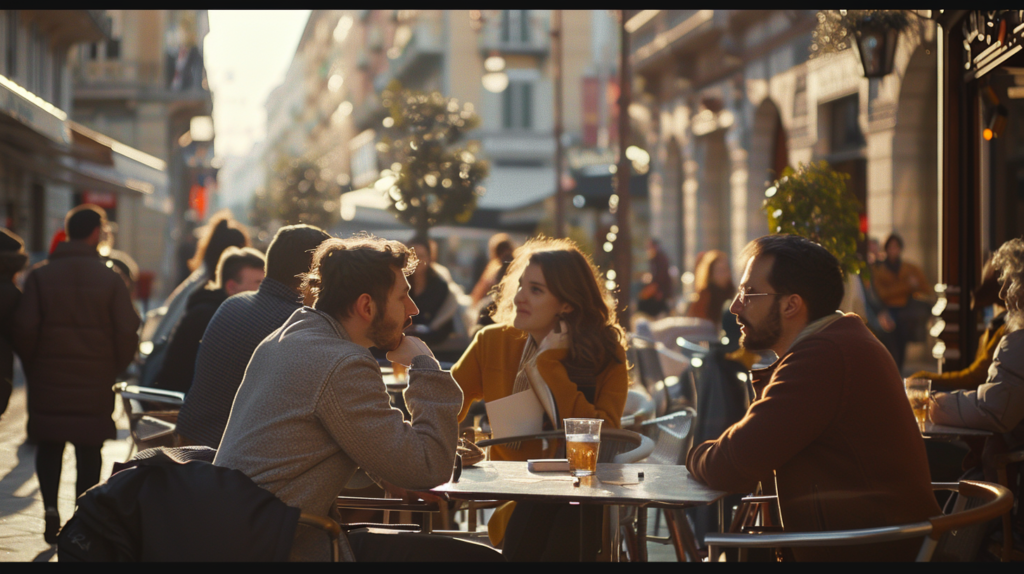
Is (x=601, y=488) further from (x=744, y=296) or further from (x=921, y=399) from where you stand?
(x=921, y=399)

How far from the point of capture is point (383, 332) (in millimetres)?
2785

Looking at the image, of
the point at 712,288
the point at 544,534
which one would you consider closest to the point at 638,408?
the point at 544,534

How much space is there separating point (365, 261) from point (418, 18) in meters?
41.1

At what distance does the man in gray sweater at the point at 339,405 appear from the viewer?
2.59m

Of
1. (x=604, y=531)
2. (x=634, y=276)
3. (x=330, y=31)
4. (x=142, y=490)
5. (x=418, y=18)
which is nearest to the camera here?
(x=142, y=490)

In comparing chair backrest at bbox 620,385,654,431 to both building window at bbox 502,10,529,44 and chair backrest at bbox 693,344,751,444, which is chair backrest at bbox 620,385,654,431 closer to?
chair backrest at bbox 693,344,751,444

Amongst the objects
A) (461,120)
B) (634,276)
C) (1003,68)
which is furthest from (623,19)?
(634,276)

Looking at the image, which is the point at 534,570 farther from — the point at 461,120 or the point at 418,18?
the point at 418,18

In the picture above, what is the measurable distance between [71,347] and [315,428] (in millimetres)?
3754

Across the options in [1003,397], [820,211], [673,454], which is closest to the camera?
[1003,397]

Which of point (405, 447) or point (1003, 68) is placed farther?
point (1003, 68)

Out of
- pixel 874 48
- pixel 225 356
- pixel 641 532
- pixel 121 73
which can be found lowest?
pixel 641 532

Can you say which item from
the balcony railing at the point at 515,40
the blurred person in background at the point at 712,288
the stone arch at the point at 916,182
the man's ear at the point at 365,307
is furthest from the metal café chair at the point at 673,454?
the balcony railing at the point at 515,40

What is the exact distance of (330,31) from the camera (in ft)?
256
